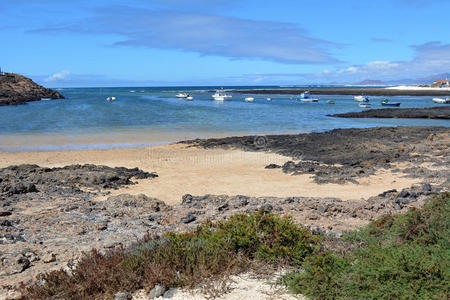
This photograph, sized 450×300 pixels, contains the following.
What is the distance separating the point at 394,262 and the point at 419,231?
1518 mm

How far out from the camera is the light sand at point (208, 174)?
11461 mm

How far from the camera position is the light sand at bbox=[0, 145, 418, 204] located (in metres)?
11.5

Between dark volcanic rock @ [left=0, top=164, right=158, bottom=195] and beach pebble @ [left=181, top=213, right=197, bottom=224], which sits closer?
beach pebble @ [left=181, top=213, right=197, bottom=224]

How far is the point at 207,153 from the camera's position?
64.2ft

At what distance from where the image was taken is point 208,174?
14.3 metres

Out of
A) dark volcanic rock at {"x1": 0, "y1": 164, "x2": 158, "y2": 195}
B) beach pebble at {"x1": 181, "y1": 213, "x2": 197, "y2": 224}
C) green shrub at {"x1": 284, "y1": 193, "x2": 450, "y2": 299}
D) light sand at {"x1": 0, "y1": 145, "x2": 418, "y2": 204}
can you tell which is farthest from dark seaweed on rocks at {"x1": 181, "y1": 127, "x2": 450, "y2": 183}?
green shrub at {"x1": 284, "y1": 193, "x2": 450, "y2": 299}

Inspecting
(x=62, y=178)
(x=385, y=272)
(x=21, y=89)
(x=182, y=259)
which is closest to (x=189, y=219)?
(x=182, y=259)

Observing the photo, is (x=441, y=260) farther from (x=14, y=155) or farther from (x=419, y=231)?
(x=14, y=155)

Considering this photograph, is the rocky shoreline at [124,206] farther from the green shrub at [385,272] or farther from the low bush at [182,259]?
the green shrub at [385,272]

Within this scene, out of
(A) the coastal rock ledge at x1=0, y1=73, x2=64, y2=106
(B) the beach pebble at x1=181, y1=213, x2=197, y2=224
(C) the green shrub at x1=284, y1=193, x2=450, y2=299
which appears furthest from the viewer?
(A) the coastal rock ledge at x1=0, y1=73, x2=64, y2=106

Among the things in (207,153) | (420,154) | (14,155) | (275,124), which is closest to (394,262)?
(420,154)

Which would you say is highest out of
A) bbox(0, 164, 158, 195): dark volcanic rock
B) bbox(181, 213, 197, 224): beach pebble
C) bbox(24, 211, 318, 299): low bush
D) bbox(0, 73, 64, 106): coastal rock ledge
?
bbox(0, 73, 64, 106): coastal rock ledge

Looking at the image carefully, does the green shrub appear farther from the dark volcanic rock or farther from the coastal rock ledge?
the coastal rock ledge

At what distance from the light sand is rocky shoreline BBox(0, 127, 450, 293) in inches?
19.7
